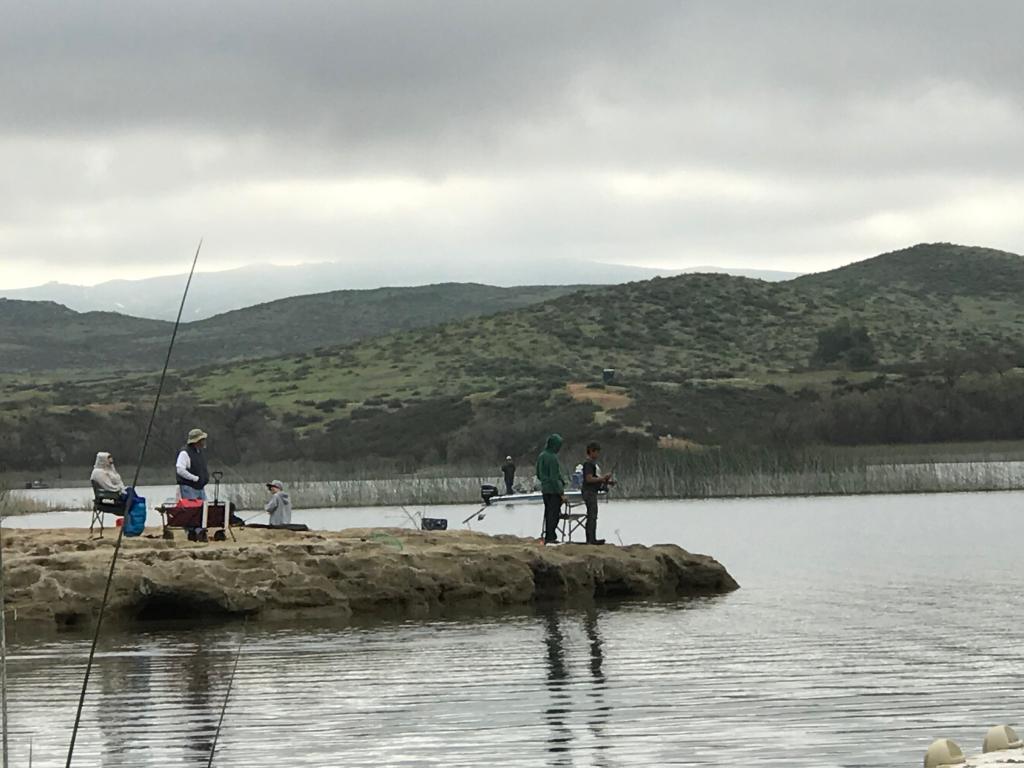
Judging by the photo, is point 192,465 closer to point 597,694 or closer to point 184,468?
point 184,468

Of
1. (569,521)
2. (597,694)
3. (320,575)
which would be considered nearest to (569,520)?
(569,521)

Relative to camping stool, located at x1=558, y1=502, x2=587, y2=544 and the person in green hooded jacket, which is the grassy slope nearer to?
camping stool, located at x1=558, y1=502, x2=587, y2=544

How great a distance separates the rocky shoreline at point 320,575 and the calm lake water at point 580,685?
2.56 ft

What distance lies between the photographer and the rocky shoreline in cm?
1995

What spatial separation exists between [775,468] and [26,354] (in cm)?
11059

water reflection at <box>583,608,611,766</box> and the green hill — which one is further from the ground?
the green hill

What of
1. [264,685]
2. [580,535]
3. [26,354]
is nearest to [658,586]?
[264,685]

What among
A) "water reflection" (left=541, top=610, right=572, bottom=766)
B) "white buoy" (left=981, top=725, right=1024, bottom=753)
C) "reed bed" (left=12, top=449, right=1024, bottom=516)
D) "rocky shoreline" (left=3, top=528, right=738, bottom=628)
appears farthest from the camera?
"reed bed" (left=12, top=449, right=1024, bottom=516)

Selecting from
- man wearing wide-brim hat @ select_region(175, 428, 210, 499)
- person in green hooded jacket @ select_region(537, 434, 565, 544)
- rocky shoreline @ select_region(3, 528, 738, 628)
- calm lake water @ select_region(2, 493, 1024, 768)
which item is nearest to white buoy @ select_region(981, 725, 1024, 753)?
calm lake water @ select_region(2, 493, 1024, 768)

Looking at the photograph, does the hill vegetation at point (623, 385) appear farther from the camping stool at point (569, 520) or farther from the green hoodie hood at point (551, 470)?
the green hoodie hood at point (551, 470)

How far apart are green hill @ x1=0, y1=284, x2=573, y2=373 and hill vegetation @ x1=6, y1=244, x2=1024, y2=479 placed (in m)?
34.0

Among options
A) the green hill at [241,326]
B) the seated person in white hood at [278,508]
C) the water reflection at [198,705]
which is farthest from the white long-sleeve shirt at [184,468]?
the green hill at [241,326]

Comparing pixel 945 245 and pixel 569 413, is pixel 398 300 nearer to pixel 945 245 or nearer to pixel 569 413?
pixel 945 245

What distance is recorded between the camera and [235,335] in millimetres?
154625
